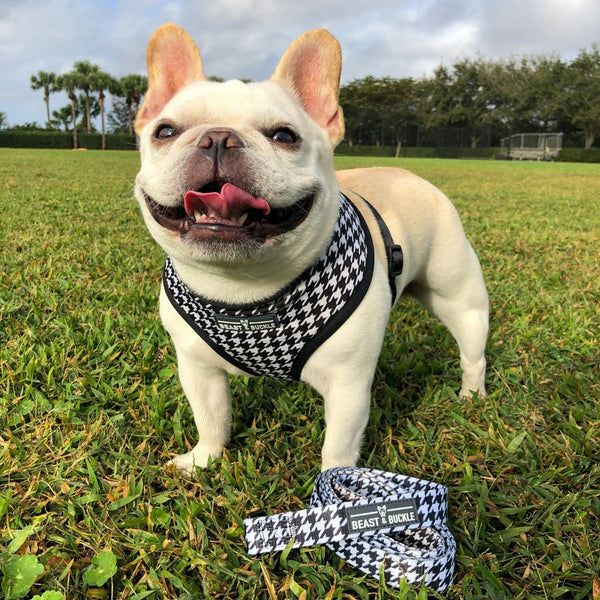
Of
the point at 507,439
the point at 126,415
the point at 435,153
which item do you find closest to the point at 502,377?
the point at 507,439

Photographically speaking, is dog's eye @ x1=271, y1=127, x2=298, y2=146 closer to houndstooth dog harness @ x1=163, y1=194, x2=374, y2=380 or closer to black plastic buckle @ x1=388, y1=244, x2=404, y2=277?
houndstooth dog harness @ x1=163, y1=194, x2=374, y2=380

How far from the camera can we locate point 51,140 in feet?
156

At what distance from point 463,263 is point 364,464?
1.10 metres

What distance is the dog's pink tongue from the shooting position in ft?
5.35

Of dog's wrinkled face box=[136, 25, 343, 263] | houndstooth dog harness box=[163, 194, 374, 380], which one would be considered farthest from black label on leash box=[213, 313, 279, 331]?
dog's wrinkled face box=[136, 25, 343, 263]

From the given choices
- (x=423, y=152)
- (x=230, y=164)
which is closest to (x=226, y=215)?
(x=230, y=164)

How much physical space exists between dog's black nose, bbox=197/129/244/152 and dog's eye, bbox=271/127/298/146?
→ 0.27 m

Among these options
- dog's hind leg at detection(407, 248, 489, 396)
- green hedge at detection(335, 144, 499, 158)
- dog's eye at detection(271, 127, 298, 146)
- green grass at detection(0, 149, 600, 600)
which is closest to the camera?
green grass at detection(0, 149, 600, 600)

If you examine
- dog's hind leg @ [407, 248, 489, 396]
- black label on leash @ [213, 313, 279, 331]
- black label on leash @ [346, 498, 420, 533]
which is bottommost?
black label on leash @ [346, 498, 420, 533]

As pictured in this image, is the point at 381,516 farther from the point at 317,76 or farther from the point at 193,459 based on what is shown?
the point at 317,76

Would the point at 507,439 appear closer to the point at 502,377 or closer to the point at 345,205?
the point at 502,377

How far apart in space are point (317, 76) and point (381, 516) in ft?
5.47

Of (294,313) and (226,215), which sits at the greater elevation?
(226,215)

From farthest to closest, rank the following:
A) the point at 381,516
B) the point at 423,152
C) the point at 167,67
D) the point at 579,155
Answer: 1. the point at 423,152
2. the point at 579,155
3. the point at 167,67
4. the point at 381,516
